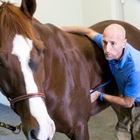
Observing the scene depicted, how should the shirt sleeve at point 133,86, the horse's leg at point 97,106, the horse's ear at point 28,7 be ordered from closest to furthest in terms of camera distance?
the horse's ear at point 28,7
the shirt sleeve at point 133,86
the horse's leg at point 97,106

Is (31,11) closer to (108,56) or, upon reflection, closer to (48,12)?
(108,56)

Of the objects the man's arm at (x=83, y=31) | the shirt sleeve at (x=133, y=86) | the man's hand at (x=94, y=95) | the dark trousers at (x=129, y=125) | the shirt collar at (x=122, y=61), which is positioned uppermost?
the man's arm at (x=83, y=31)

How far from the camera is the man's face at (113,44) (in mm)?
1515

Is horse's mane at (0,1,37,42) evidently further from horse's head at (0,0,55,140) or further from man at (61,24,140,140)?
man at (61,24,140,140)

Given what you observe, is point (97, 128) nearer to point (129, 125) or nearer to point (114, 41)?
point (129, 125)

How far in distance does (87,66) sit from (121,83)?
0.78 feet

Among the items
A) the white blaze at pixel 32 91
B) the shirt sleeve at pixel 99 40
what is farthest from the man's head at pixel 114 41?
the white blaze at pixel 32 91

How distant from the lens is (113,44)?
1.53m

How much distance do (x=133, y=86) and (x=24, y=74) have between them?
67 cm

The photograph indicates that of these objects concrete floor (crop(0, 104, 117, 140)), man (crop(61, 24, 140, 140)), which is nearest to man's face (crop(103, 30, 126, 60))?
man (crop(61, 24, 140, 140))

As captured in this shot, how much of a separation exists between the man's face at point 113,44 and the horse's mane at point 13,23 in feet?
1.53

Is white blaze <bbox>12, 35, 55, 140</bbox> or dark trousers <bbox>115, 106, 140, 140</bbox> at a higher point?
white blaze <bbox>12, 35, 55, 140</bbox>

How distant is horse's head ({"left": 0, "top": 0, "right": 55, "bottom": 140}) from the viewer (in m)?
1.12

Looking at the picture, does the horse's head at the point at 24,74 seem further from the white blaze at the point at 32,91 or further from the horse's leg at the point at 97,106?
the horse's leg at the point at 97,106
